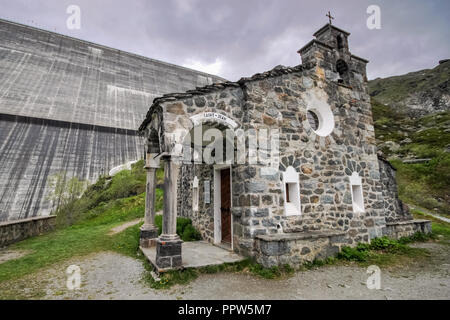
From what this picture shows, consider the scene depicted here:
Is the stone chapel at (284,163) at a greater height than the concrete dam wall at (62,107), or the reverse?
the concrete dam wall at (62,107)

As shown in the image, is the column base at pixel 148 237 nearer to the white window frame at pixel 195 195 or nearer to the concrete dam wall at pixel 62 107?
the white window frame at pixel 195 195

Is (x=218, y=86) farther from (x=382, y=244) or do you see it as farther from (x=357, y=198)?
(x=382, y=244)

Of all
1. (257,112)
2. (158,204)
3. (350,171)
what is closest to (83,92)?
(158,204)

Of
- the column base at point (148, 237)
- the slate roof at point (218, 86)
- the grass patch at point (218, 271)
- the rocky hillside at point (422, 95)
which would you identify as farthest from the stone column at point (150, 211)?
the rocky hillside at point (422, 95)

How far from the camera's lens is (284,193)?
543 centimetres

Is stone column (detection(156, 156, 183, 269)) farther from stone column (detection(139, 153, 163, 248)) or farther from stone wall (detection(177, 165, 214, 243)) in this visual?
stone wall (detection(177, 165, 214, 243))

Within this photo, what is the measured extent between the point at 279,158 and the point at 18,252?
798cm

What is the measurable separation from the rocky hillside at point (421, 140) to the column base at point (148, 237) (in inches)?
543

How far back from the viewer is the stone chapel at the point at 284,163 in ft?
15.6

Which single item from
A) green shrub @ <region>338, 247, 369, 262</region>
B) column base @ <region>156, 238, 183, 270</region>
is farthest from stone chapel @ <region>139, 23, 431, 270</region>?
green shrub @ <region>338, 247, 369, 262</region>

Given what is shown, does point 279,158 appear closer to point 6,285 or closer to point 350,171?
point 350,171

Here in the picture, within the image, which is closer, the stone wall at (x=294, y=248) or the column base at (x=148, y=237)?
the stone wall at (x=294, y=248)

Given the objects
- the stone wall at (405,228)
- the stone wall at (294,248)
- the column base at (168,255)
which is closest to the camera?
the column base at (168,255)

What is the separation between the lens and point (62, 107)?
54.3 feet
